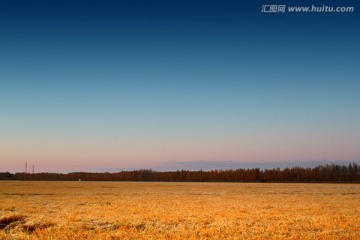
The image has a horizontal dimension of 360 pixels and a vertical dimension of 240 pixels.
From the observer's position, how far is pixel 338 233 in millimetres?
16672

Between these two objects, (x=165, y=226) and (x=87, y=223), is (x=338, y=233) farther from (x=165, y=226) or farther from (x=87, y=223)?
(x=87, y=223)

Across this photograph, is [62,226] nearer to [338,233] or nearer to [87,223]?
[87,223]

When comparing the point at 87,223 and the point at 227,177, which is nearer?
the point at 87,223

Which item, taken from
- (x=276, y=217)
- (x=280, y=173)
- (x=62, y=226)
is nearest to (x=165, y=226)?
(x=62, y=226)

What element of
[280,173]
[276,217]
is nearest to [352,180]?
[280,173]

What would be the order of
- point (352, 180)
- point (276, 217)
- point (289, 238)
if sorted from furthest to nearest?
point (352, 180) → point (276, 217) → point (289, 238)

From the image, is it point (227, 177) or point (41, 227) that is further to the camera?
point (227, 177)

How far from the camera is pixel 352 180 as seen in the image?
516 ft

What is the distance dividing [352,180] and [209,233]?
159082 mm

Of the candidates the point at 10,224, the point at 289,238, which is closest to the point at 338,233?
the point at 289,238

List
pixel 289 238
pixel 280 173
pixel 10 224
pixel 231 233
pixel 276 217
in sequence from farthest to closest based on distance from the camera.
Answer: pixel 280 173 < pixel 276 217 < pixel 10 224 < pixel 231 233 < pixel 289 238

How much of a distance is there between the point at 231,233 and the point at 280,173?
179 meters

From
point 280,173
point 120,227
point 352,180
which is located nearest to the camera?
point 120,227

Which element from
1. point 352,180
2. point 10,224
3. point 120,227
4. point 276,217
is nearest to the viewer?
point 120,227
